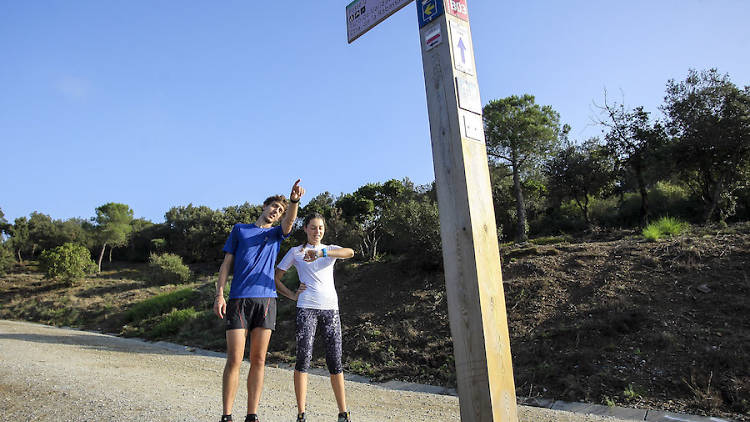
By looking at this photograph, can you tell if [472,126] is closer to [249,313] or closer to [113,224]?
[249,313]

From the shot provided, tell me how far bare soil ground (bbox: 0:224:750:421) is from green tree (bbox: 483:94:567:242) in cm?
635

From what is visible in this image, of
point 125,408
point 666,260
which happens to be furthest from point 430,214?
point 125,408

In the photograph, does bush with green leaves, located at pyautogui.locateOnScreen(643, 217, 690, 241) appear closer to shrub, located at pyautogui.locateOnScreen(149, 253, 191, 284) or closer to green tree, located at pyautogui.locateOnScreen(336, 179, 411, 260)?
green tree, located at pyautogui.locateOnScreen(336, 179, 411, 260)

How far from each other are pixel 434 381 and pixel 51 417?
4108mm

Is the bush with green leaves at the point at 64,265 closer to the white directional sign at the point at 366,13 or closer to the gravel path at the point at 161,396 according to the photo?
the gravel path at the point at 161,396

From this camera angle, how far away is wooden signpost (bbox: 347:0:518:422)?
1835 millimetres

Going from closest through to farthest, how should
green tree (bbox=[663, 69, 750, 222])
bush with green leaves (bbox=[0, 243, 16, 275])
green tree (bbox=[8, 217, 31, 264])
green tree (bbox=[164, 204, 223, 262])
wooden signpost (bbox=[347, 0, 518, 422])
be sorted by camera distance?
wooden signpost (bbox=[347, 0, 518, 422]) → green tree (bbox=[663, 69, 750, 222]) → bush with green leaves (bbox=[0, 243, 16, 275]) → green tree (bbox=[164, 204, 223, 262]) → green tree (bbox=[8, 217, 31, 264])

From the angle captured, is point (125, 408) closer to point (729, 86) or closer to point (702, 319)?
point (702, 319)

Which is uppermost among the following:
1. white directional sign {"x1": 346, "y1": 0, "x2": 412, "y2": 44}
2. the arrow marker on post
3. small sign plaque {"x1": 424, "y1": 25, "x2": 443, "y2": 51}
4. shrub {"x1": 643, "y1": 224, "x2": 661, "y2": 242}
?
white directional sign {"x1": 346, "y1": 0, "x2": 412, "y2": 44}

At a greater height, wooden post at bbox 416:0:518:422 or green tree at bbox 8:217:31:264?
green tree at bbox 8:217:31:264

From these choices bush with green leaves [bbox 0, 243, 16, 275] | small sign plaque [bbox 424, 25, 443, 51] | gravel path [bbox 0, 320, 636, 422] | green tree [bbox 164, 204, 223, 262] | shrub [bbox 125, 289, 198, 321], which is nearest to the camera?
small sign plaque [bbox 424, 25, 443, 51]

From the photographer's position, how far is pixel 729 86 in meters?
11.2

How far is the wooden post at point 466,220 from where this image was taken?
6.02 feet

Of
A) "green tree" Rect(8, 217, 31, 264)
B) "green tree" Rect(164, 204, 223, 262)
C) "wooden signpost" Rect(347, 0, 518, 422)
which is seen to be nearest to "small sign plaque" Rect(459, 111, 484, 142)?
"wooden signpost" Rect(347, 0, 518, 422)
